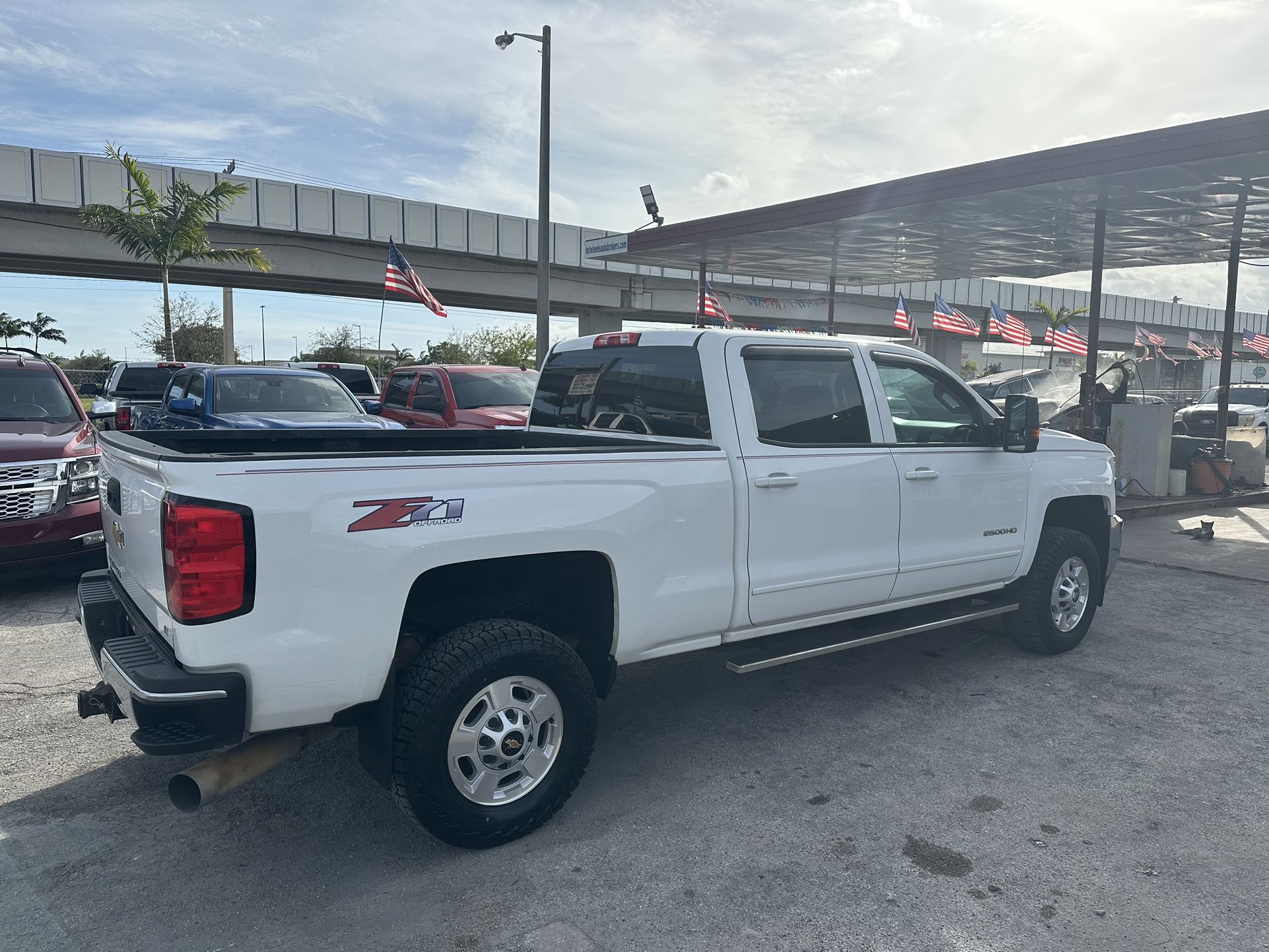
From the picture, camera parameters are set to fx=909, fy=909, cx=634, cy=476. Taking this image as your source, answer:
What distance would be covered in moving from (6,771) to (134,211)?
2013 centimetres

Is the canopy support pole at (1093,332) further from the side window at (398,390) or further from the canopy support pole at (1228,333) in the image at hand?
the side window at (398,390)

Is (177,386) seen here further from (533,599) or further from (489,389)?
(533,599)

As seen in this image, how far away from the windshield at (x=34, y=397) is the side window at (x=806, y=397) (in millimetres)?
6430

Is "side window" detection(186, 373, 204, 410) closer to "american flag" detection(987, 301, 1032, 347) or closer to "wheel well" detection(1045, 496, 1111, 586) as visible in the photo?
"wheel well" detection(1045, 496, 1111, 586)

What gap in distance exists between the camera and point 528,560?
3533mm

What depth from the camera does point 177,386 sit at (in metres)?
11.5

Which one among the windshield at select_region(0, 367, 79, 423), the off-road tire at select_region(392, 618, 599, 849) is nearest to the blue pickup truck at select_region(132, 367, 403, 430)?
the windshield at select_region(0, 367, 79, 423)

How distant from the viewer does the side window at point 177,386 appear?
11250mm

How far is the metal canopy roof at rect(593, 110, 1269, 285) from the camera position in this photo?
1006 cm

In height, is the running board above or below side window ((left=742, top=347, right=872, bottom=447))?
below

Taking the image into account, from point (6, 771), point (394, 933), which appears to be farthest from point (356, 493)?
point (6, 771)

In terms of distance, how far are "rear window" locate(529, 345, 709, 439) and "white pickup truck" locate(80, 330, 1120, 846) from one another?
2 centimetres

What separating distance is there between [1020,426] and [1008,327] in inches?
823

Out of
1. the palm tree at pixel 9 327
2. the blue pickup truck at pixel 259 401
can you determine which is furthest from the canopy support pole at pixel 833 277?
the palm tree at pixel 9 327
